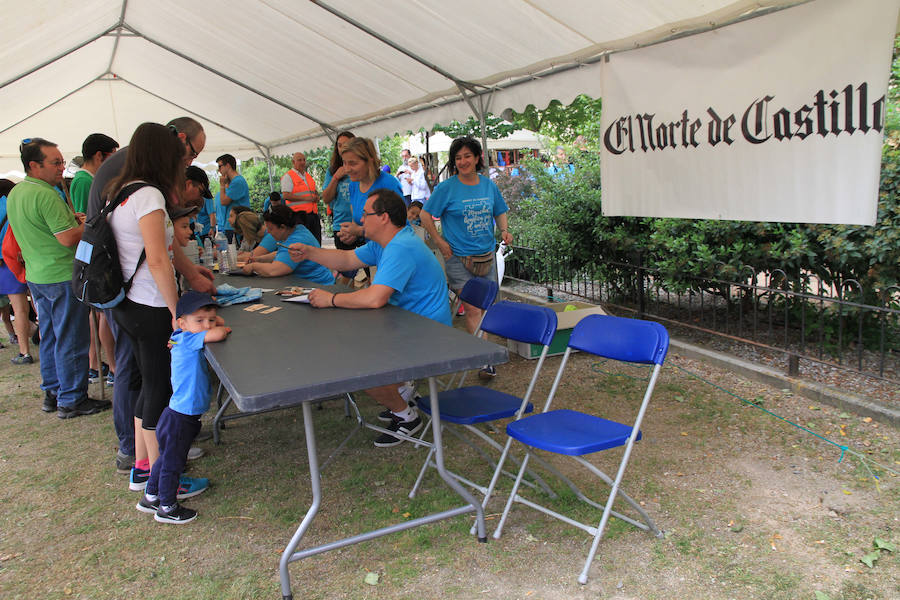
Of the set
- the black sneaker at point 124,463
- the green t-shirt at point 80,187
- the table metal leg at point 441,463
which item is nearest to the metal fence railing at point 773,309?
the table metal leg at point 441,463

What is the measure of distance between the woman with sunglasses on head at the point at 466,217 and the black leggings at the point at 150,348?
7.61 feet

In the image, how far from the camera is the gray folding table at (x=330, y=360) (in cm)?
209

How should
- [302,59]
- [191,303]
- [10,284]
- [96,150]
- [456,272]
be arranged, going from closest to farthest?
1. [191,303]
2. [96,150]
3. [456,272]
4. [10,284]
5. [302,59]

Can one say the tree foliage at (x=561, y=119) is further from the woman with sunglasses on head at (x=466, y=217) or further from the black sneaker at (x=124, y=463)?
the black sneaker at (x=124, y=463)

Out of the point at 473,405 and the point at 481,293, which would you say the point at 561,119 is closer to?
the point at 481,293

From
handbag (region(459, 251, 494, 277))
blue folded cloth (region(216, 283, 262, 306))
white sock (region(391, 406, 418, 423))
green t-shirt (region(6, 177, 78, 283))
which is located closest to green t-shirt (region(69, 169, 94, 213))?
green t-shirt (region(6, 177, 78, 283))

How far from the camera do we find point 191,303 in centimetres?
272

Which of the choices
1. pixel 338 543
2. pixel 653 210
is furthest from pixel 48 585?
pixel 653 210

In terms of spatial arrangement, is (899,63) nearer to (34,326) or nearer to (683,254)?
(683,254)

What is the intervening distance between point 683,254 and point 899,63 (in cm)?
192

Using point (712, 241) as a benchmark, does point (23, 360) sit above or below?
below

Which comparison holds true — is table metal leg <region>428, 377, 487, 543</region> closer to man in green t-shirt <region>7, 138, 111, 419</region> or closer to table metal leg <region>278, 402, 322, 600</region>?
table metal leg <region>278, 402, 322, 600</region>

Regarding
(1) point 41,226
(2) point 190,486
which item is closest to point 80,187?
(1) point 41,226

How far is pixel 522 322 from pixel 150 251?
1.74 m
